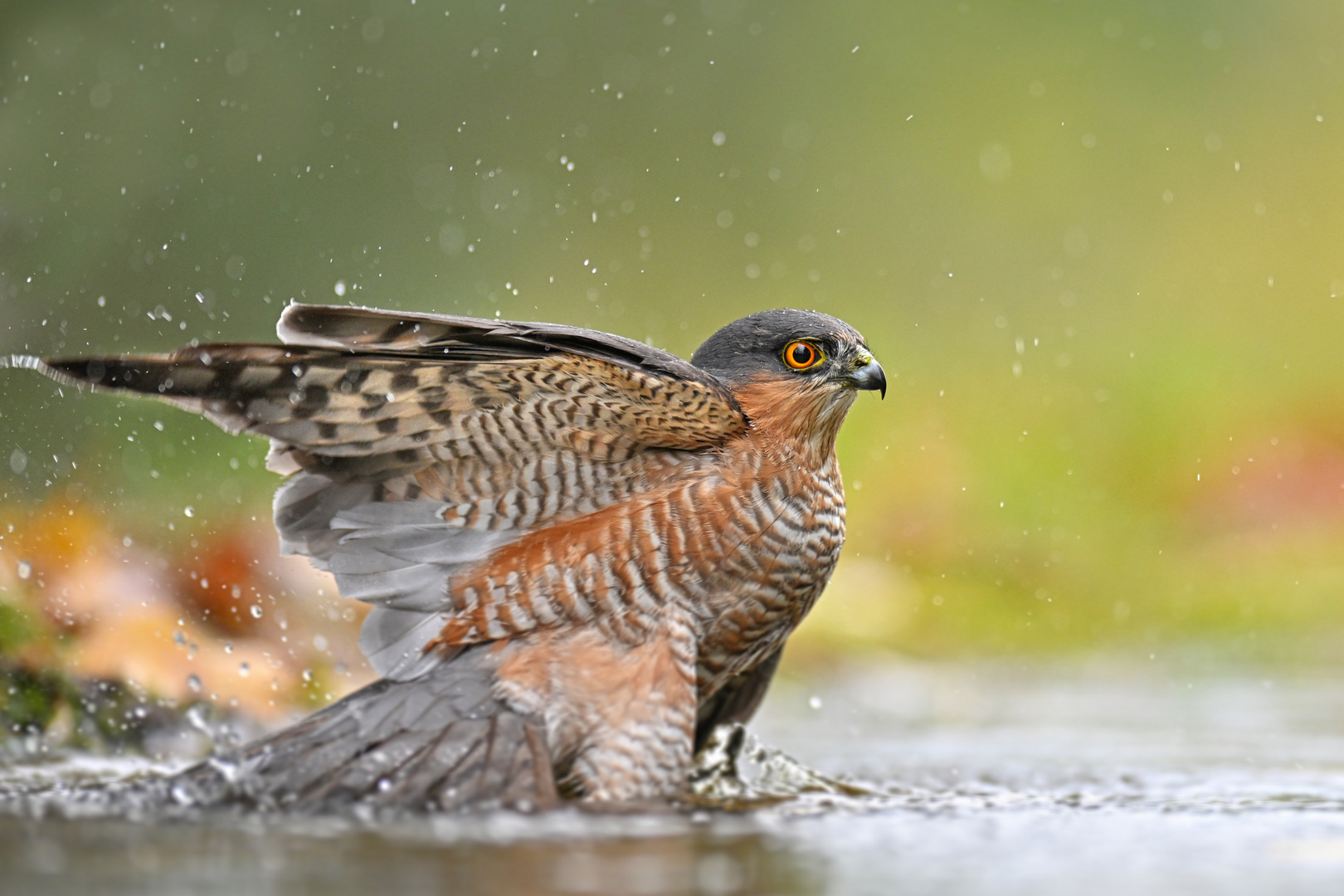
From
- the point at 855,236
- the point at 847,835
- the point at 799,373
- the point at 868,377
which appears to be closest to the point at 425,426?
the point at 799,373

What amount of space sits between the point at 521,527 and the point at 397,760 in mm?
735

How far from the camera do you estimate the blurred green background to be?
8.37 metres

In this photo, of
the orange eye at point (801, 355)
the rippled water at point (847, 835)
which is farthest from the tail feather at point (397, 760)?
the orange eye at point (801, 355)

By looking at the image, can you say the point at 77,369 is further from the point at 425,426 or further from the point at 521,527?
the point at 521,527

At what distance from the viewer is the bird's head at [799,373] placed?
4152 millimetres

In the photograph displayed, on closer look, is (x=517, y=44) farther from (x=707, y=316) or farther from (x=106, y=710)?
(x=106, y=710)

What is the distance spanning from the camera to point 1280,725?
5531mm

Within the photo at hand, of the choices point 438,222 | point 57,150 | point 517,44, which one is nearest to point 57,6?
point 57,150

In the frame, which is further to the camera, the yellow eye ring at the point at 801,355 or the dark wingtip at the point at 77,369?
the yellow eye ring at the point at 801,355

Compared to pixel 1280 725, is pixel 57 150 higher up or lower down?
higher up

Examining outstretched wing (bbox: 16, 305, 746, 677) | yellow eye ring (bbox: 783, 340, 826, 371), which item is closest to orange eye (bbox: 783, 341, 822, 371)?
yellow eye ring (bbox: 783, 340, 826, 371)

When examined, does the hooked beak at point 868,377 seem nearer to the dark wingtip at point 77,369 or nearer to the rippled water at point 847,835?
the rippled water at point 847,835

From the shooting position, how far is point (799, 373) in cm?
417

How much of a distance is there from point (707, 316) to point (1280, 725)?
697 centimetres
